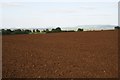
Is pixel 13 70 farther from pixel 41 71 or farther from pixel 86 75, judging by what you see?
pixel 86 75

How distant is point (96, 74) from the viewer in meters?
11.4

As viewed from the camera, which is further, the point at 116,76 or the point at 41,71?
the point at 41,71

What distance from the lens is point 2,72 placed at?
12.2m

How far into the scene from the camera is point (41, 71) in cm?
1209

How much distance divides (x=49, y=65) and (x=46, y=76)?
8.59 ft

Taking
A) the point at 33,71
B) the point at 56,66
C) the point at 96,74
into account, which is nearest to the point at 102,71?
the point at 96,74

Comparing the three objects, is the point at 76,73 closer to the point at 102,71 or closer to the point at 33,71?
the point at 102,71

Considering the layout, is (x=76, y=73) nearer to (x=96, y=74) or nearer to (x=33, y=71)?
(x=96, y=74)

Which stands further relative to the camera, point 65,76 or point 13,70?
point 13,70

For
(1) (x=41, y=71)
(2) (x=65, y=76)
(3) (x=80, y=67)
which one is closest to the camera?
(2) (x=65, y=76)

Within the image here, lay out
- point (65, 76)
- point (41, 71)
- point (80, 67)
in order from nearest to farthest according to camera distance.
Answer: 1. point (65, 76)
2. point (41, 71)
3. point (80, 67)

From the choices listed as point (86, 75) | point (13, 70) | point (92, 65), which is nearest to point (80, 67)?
point (92, 65)

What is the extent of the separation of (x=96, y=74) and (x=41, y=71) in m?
2.63

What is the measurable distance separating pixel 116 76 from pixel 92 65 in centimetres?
263
